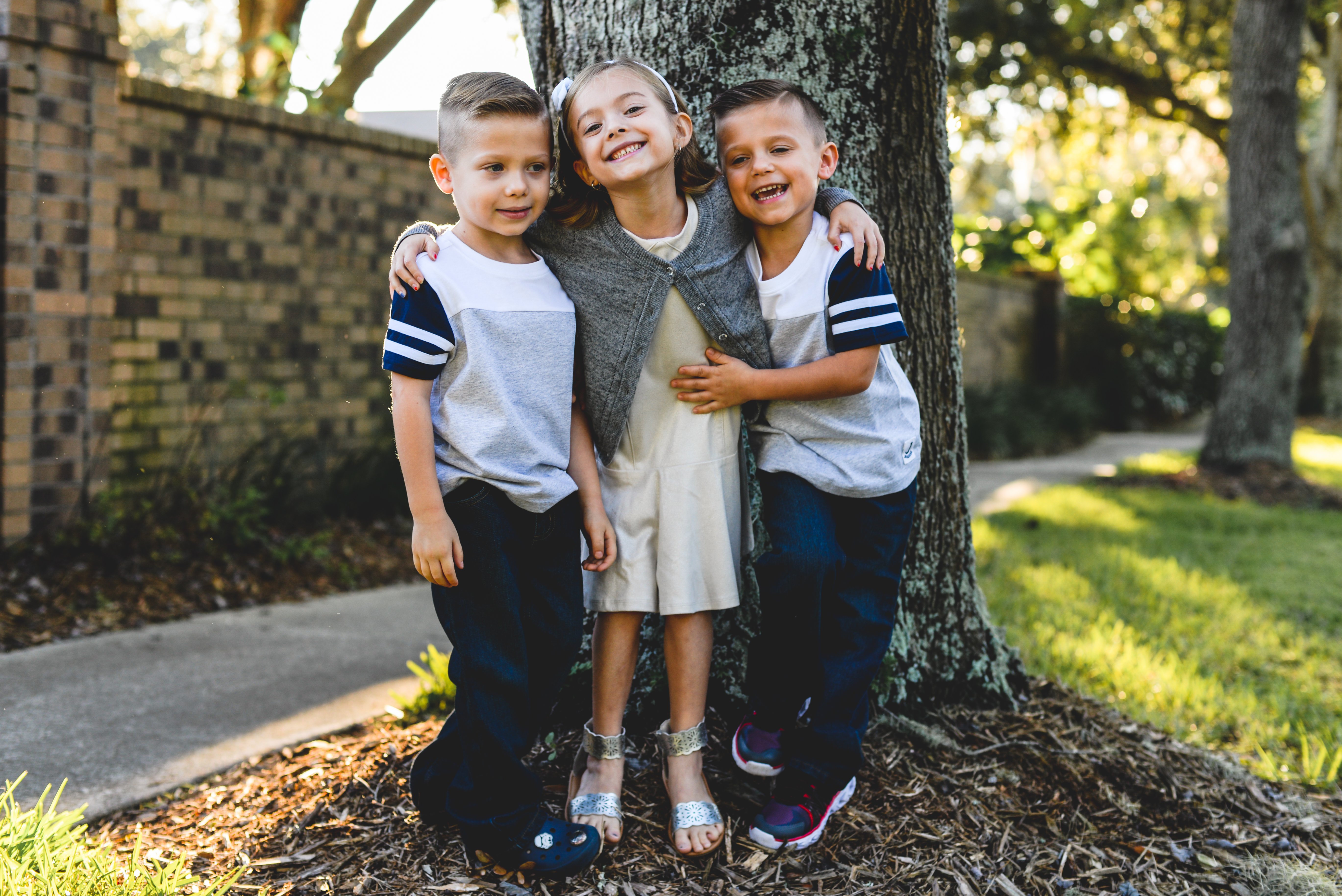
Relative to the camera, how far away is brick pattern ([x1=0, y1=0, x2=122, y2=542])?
421cm

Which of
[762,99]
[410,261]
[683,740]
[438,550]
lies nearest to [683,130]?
[762,99]

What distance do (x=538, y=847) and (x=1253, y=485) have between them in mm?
8334

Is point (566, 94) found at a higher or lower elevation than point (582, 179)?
higher

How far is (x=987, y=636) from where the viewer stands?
300 centimetres

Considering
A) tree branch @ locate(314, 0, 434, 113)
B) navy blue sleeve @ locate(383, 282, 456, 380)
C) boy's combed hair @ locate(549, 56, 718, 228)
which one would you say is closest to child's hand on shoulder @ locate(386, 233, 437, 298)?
navy blue sleeve @ locate(383, 282, 456, 380)

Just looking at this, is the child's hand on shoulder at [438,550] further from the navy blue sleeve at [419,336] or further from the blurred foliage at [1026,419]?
the blurred foliage at [1026,419]

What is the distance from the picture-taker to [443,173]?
2172 millimetres

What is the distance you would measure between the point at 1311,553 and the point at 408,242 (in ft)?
20.1

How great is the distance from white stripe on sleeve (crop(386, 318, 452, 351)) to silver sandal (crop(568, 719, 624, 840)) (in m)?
0.96

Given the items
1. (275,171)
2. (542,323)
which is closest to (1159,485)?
(275,171)

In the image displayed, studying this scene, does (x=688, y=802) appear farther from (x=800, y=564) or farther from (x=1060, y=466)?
(x=1060, y=466)

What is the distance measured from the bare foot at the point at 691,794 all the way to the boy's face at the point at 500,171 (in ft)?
4.04

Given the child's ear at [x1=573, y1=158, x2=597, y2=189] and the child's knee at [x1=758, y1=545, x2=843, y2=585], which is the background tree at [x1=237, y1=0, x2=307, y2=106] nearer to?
the child's ear at [x1=573, y1=158, x2=597, y2=189]

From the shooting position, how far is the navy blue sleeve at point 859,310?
2.22 m
